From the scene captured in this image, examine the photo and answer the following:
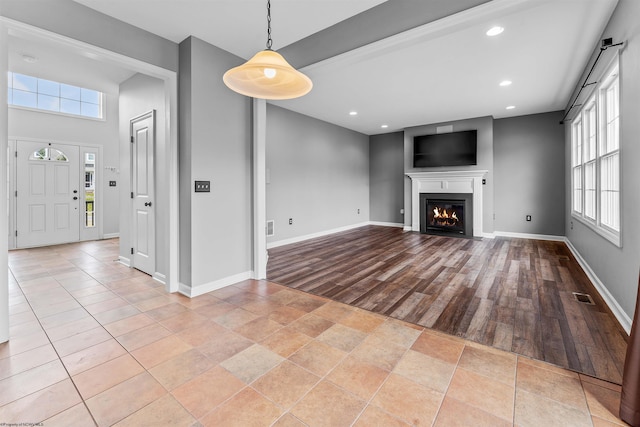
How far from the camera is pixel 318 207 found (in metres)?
6.80

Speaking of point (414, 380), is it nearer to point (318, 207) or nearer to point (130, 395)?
point (130, 395)

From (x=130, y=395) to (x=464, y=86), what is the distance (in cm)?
549

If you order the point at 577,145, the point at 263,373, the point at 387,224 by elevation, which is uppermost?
the point at 577,145

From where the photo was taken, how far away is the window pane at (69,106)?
5.86 m

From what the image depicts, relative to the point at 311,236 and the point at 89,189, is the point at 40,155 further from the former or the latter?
the point at 311,236

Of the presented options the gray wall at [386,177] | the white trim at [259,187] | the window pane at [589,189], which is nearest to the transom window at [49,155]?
the white trim at [259,187]

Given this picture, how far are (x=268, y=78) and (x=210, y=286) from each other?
2.34 metres

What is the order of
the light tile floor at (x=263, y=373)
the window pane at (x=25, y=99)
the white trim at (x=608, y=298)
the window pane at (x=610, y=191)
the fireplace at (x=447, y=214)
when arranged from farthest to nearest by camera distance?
1. the fireplace at (x=447, y=214)
2. the window pane at (x=25, y=99)
3. the window pane at (x=610, y=191)
4. the white trim at (x=608, y=298)
5. the light tile floor at (x=263, y=373)

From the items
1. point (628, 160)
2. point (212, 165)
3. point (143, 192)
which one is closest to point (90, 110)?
point (143, 192)

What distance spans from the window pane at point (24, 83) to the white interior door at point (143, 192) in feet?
11.4

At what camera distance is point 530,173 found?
→ 6.36m

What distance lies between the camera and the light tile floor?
143 cm

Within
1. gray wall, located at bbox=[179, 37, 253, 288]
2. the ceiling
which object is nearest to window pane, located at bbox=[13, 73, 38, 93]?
the ceiling

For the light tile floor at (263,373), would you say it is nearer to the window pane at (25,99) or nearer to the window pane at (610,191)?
the window pane at (610,191)
